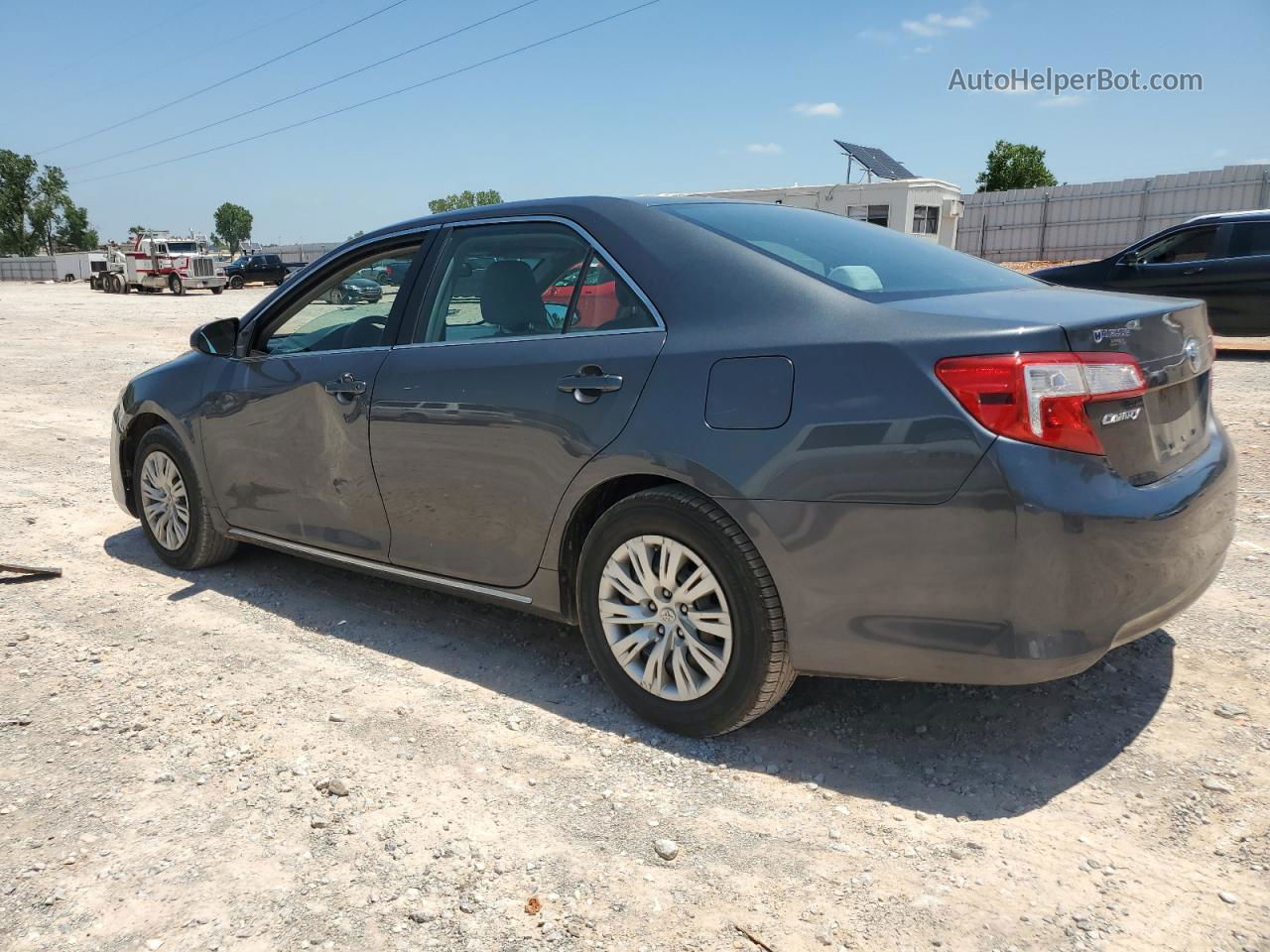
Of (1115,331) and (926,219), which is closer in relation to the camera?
(1115,331)

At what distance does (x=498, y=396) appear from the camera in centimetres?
343

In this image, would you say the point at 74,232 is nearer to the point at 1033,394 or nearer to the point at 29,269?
the point at 29,269

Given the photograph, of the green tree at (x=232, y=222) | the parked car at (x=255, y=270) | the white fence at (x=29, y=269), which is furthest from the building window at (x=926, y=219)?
the green tree at (x=232, y=222)

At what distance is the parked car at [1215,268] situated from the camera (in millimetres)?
11375

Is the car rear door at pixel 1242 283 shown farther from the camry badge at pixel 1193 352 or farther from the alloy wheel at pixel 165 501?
the alloy wheel at pixel 165 501

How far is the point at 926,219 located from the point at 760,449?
32408 millimetres

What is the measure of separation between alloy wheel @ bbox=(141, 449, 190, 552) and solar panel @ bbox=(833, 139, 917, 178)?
33.0 meters

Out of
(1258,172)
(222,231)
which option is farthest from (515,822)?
(222,231)

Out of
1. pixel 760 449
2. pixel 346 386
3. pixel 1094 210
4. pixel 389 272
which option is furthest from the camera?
pixel 1094 210

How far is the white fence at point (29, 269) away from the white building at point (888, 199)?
5829 cm

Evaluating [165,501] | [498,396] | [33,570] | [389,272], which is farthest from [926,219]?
[498,396]

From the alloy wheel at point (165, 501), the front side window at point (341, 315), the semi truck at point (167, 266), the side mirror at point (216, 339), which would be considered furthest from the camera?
the semi truck at point (167, 266)

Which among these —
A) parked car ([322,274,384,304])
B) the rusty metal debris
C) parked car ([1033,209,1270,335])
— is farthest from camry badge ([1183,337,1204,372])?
parked car ([1033,209,1270,335])

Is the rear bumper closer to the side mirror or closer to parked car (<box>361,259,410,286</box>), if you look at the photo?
parked car (<box>361,259,410,286</box>)
